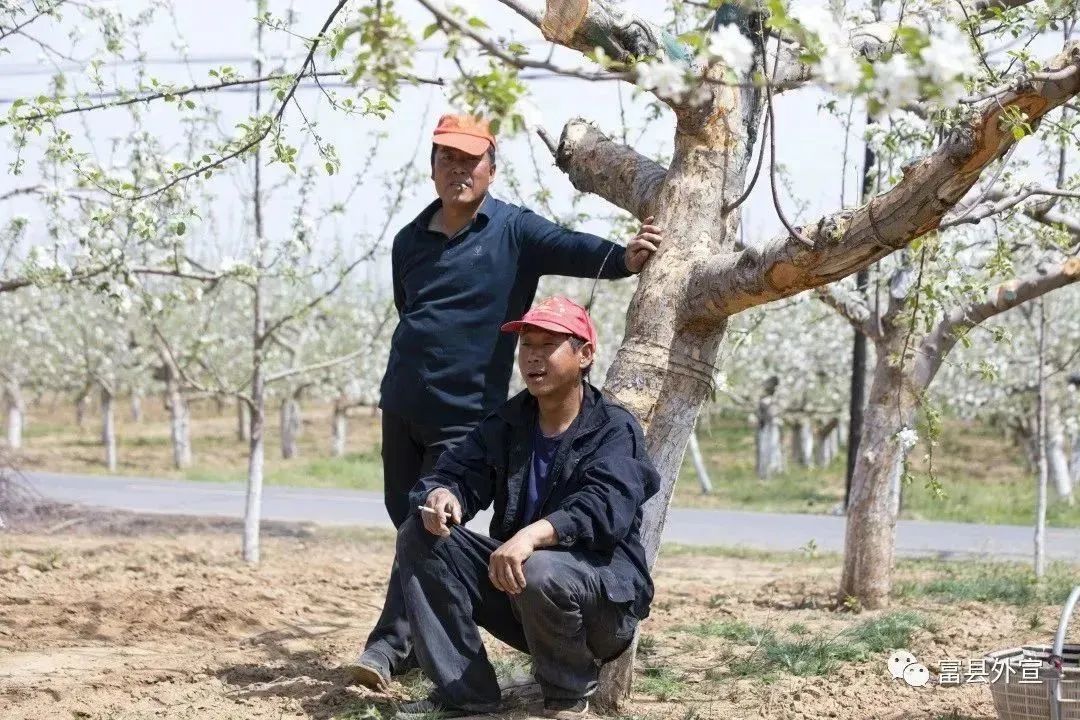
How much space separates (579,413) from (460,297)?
0.78 m

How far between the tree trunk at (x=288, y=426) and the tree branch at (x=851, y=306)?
25.9 m

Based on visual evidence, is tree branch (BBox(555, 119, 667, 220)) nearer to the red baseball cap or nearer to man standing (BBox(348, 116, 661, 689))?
man standing (BBox(348, 116, 661, 689))

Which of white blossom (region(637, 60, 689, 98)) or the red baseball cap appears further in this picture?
the red baseball cap

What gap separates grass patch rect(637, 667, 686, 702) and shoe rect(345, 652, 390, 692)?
0.99 m

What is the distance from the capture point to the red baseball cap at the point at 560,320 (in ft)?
13.8

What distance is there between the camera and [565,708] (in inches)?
166

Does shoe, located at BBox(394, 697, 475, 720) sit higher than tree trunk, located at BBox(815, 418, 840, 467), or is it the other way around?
tree trunk, located at BBox(815, 418, 840, 467)

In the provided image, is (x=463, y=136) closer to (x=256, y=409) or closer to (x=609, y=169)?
(x=609, y=169)

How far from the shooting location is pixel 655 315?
15.4ft

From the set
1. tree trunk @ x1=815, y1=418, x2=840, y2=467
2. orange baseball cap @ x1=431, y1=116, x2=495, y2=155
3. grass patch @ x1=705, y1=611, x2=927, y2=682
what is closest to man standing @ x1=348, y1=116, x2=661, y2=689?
orange baseball cap @ x1=431, y1=116, x2=495, y2=155

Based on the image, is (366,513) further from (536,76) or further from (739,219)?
(536,76)

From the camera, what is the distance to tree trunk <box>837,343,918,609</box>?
7383 mm


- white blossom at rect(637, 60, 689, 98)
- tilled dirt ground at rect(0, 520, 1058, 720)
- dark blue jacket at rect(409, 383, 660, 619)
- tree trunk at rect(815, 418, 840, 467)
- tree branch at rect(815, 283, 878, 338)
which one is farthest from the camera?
tree trunk at rect(815, 418, 840, 467)

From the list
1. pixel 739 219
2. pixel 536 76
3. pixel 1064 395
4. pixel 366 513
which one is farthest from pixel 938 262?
pixel 1064 395
